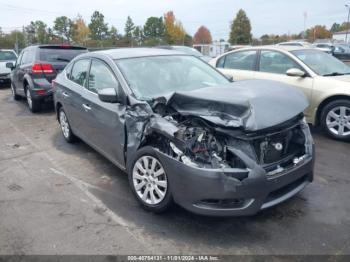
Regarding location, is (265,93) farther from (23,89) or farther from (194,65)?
(23,89)

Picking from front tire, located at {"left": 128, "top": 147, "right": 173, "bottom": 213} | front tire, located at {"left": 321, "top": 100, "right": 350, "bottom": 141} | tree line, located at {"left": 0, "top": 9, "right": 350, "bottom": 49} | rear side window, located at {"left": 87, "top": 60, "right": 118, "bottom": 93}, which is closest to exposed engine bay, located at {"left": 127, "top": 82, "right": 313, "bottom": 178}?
front tire, located at {"left": 128, "top": 147, "right": 173, "bottom": 213}

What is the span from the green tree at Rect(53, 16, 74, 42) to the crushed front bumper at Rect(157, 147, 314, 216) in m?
69.9

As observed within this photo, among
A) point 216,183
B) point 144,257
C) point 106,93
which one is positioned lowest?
point 144,257

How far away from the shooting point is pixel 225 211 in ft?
10.0

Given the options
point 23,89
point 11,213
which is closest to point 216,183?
point 11,213

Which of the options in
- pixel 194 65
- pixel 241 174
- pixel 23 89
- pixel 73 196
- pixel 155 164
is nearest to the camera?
pixel 241 174

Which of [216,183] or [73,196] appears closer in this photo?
[216,183]

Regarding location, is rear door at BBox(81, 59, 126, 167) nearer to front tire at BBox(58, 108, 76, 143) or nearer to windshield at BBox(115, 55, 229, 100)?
windshield at BBox(115, 55, 229, 100)

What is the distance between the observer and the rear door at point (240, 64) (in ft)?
23.4

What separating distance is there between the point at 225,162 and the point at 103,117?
187 centimetres

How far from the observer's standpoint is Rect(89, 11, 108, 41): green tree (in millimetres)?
71775

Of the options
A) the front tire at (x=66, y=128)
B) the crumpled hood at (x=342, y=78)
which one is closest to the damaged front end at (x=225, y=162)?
the front tire at (x=66, y=128)

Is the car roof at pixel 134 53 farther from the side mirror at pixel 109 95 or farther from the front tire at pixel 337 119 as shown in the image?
the front tire at pixel 337 119

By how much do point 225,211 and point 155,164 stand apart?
0.85 m
